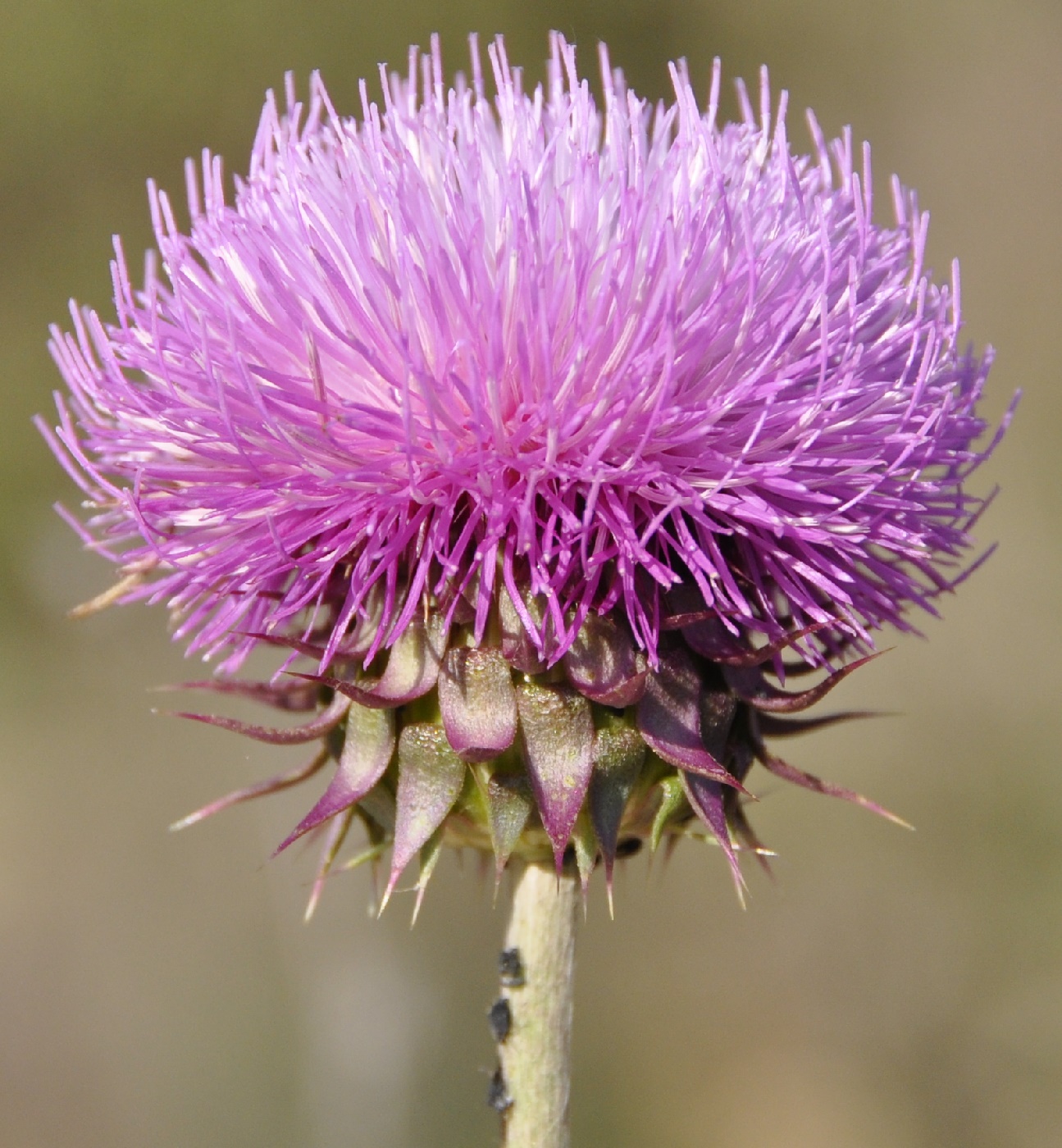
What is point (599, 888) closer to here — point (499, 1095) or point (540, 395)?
point (499, 1095)

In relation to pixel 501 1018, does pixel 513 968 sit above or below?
above

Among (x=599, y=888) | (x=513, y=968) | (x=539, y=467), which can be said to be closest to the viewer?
(x=539, y=467)

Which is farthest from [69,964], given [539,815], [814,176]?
[814,176]

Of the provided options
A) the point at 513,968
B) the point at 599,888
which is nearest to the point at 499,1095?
the point at 513,968

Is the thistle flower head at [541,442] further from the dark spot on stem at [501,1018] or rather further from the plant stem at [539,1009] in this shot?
the dark spot on stem at [501,1018]

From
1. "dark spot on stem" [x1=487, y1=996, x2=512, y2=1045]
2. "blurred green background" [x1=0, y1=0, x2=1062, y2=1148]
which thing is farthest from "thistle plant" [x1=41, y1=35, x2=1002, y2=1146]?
"blurred green background" [x1=0, y1=0, x2=1062, y2=1148]

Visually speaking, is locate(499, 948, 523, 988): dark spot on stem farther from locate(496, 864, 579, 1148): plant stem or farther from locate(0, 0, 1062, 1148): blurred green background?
locate(0, 0, 1062, 1148): blurred green background

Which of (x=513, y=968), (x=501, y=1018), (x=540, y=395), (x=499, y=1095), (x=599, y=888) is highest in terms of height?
(x=540, y=395)
